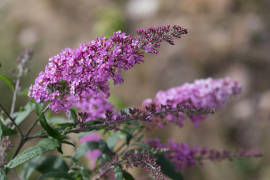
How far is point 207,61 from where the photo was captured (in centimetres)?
500

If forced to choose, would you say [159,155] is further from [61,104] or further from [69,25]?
[69,25]

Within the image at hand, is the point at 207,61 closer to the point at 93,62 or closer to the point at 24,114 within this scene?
the point at 24,114

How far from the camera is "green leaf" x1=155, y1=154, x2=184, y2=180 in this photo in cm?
141

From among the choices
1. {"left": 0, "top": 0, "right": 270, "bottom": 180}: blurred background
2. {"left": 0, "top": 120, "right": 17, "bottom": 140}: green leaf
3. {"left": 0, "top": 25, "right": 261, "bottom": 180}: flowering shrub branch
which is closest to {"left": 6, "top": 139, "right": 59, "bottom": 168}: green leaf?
{"left": 0, "top": 25, "right": 261, "bottom": 180}: flowering shrub branch

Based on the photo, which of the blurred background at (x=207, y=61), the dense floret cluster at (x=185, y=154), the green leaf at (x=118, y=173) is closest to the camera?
the green leaf at (x=118, y=173)

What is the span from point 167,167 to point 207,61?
12.4 feet

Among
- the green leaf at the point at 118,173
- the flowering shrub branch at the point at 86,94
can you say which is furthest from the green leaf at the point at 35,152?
the green leaf at the point at 118,173

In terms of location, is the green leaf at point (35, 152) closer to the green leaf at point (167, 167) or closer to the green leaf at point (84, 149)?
the green leaf at point (84, 149)

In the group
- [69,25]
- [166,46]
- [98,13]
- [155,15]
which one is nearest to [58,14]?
[69,25]

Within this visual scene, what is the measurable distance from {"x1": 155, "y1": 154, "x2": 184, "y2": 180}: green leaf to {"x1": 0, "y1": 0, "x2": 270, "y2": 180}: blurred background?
3025 mm

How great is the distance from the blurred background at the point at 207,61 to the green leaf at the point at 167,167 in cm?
302

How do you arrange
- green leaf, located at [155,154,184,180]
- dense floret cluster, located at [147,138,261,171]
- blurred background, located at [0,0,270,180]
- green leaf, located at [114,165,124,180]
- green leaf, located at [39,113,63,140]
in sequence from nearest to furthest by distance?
green leaf, located at [39,113,63,140]
green leaf, located at [114,165,124,180]
green leaf, located at [155,154,184,180]
dense floret cluster, located at [147,138,261,171]
blurred background, located at [0,0,270,180]

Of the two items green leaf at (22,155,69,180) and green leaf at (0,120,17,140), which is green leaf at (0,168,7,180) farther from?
green leaf at (22,155,69,180)

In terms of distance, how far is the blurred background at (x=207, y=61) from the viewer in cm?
459
